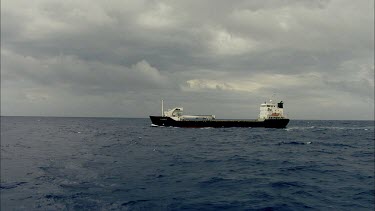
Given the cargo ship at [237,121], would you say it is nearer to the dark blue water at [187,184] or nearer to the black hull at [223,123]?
the black hull at [223,123]

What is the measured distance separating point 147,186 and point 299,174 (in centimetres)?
1209

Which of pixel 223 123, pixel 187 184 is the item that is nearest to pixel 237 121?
pixel 223 123

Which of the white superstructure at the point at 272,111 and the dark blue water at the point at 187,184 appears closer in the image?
the dark blue water at the point at 187,184

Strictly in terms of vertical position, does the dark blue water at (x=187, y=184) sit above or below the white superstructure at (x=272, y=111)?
below

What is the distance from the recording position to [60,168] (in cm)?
2748

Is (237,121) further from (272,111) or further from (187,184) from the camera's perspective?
(187,184)

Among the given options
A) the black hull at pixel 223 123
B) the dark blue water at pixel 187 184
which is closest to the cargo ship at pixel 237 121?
the black hull at pixel 223 123

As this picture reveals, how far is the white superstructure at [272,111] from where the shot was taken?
3803 inches

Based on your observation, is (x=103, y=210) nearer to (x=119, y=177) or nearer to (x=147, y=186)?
(x=147, y=186)

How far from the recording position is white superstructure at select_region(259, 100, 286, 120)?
96.6m

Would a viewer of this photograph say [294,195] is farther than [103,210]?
Yes

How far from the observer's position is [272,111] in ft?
319

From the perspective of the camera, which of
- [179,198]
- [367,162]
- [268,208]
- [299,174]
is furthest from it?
[367,162]

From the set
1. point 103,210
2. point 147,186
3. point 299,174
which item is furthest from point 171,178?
point 299,174
